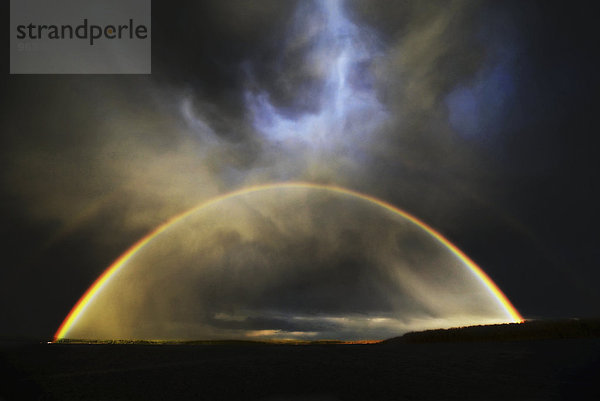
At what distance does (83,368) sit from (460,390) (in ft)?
48.0

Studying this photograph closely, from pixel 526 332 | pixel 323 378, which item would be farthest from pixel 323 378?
pixel 526 332

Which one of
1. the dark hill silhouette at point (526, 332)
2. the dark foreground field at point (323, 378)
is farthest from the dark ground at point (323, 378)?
the dark hill silhouette at point (526, 332)

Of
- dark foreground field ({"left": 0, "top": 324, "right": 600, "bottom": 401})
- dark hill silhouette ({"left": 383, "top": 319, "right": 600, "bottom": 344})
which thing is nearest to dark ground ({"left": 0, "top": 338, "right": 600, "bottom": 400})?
dark foreground field ({"left": 0, "top": 324, "right": 600, "bottom": 401})

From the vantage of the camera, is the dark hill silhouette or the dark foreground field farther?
the dark hill silhouette

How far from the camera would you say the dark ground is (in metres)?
12.4

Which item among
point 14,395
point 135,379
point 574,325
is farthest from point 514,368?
point 574,325

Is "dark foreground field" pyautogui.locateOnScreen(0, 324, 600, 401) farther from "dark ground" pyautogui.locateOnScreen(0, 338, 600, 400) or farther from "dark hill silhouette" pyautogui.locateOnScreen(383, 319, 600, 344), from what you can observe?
"dark hill silhouette" pyautogui.locateOnScreen(383, 319, 600, 344)

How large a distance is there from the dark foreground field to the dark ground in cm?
3

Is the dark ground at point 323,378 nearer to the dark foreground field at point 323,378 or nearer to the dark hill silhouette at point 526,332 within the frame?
the dark foreground field at point 323,378

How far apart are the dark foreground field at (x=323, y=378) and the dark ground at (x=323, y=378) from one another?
0.03m

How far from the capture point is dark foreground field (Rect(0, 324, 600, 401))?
40.6 ft

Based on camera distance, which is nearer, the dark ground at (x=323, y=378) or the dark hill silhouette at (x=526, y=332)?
the dark ground at (x=323, y=378)

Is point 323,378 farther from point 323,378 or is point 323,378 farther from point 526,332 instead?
point 526,332

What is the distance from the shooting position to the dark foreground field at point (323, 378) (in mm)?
12375
